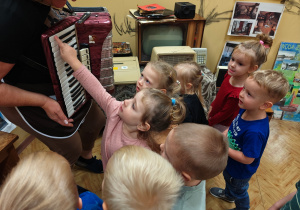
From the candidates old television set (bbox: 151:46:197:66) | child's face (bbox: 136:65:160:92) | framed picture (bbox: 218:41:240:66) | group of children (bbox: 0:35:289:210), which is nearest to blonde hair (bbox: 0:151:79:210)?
group of children (bbox: 0:35:289:210)

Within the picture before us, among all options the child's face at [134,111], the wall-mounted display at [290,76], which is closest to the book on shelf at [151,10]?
the child's face at [134,111]

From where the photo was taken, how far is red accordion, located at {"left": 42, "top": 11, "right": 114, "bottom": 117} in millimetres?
1026

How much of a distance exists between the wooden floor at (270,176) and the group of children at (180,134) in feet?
0.70

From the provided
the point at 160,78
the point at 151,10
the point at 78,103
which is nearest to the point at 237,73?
the point at 160,78

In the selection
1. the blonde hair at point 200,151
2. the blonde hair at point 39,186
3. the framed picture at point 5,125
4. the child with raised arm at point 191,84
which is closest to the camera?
the blonde hair at point 39,186

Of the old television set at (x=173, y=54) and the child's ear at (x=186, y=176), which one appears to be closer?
the child's ear at (x=186, y=176)

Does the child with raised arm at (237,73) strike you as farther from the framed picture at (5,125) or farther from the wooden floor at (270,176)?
the framed picture at (5,125)

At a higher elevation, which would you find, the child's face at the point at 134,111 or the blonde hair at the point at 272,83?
the blonde hair at the point at 272,83

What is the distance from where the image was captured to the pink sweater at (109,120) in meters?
1.12

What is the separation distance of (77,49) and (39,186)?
835 millimetres

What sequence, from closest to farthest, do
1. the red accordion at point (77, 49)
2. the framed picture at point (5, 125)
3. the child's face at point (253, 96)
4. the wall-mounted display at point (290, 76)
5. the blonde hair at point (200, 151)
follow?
the blonde hair at point (200, 151), the red accordion at point (77, 49), the child's face at point (253, 96), the framed picture at point (5, 125), the wall-mounted display at point (290, 76)

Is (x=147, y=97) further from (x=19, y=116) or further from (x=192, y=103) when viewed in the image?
(x=19, y=116)

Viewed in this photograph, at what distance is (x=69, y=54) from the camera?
42.0 inches

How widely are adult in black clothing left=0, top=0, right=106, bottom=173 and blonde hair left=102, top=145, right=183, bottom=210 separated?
672mm
